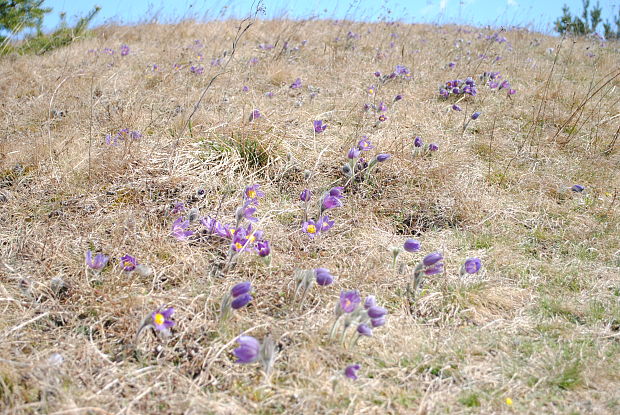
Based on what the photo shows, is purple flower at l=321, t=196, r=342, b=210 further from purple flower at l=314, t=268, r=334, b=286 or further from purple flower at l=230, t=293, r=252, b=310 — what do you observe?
purple flower at l=230, t=293, r=252, b=310

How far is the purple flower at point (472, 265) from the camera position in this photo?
199cm

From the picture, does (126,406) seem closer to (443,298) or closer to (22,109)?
(443,298)

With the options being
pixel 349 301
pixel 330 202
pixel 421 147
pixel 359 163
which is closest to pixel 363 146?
pixel 359 163

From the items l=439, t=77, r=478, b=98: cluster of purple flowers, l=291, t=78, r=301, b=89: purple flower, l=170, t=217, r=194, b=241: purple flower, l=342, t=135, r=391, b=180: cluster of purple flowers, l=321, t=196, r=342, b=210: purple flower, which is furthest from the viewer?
l=291, t=78, r=301, b=89: purple flower

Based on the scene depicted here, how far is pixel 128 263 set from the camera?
1.95m

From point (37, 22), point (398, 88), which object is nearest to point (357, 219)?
point (398, 88)

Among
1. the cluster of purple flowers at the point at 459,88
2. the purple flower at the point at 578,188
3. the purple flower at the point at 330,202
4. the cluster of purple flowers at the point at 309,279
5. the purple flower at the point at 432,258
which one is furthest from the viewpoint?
the cluster of purple flowers at the point at 459,88

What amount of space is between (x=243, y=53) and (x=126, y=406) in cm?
517

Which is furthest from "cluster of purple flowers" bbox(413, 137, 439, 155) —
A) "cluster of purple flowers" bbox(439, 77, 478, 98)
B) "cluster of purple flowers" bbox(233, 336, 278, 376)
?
"cluster of purple flowers" bbox(233, 336, 278, 376)

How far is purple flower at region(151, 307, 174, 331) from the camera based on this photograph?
163 centimetres

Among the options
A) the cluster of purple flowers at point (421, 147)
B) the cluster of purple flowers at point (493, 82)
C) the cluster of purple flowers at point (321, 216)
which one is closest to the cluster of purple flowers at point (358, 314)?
the cluster of purple flowers at point (321, 216)

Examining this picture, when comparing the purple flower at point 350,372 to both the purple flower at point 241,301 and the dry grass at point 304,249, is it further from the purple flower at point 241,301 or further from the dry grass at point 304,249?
the purple flower at point 241,301

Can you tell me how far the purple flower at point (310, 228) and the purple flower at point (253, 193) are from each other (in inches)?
15.1

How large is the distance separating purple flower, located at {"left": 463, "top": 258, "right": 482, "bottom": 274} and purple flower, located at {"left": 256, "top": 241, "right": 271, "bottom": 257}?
32.7 inches
